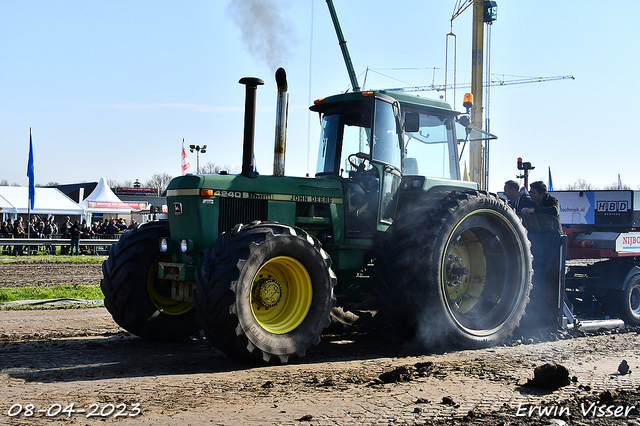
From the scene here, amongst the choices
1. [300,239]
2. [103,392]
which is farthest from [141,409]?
[300,239]

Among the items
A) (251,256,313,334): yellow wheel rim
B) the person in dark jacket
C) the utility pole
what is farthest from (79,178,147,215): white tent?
(251,256,313,334): yellow wheel rim

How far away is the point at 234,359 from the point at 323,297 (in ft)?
3.37

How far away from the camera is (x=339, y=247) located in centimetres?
691

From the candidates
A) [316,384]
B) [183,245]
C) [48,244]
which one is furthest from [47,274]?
[316,384]

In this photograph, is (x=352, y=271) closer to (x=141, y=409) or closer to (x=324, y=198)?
(x=324, y=198)

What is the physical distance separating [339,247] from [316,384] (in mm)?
2170

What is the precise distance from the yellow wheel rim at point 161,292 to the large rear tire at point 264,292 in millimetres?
1656

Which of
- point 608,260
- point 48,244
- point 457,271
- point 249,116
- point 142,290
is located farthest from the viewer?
point 48,244

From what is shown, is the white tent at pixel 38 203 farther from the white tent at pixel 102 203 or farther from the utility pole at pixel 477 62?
the utility pole at pixel 477 62

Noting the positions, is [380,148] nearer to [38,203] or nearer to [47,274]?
[47,274]

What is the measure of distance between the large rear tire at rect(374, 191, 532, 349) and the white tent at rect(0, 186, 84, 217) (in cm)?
2713

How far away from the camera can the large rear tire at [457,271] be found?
650cm

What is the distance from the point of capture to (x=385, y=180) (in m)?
6.96

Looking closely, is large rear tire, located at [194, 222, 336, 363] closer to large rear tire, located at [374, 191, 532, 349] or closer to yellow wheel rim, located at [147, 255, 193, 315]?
large rear tire, located at [374, 191, 532, 349]
